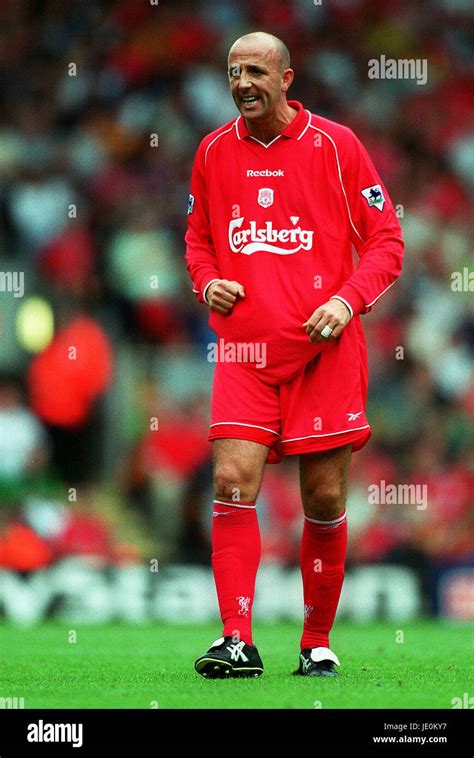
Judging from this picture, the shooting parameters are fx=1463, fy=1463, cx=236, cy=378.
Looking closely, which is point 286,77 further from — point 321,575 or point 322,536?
point 321,575

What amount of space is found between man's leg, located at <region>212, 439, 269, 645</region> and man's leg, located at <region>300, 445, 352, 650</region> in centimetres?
23

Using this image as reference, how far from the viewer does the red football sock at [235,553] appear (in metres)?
4.68

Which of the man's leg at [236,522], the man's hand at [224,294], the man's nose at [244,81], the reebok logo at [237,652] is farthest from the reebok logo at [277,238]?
the reebok logo at [237,652]

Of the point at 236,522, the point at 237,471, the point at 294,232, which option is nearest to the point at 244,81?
the point at 294,232

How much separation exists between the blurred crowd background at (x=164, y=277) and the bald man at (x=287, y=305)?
10.6 feet

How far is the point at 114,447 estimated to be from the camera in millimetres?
8359

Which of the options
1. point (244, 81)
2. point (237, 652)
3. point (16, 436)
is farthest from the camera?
Result: point (16, 436)

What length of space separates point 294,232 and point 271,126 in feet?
1.24

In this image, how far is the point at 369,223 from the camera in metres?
4.94

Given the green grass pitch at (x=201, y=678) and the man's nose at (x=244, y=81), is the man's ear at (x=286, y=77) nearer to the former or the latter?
the man's nose at (x=244, y=81)

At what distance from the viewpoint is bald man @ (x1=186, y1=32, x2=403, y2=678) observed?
475 cm
